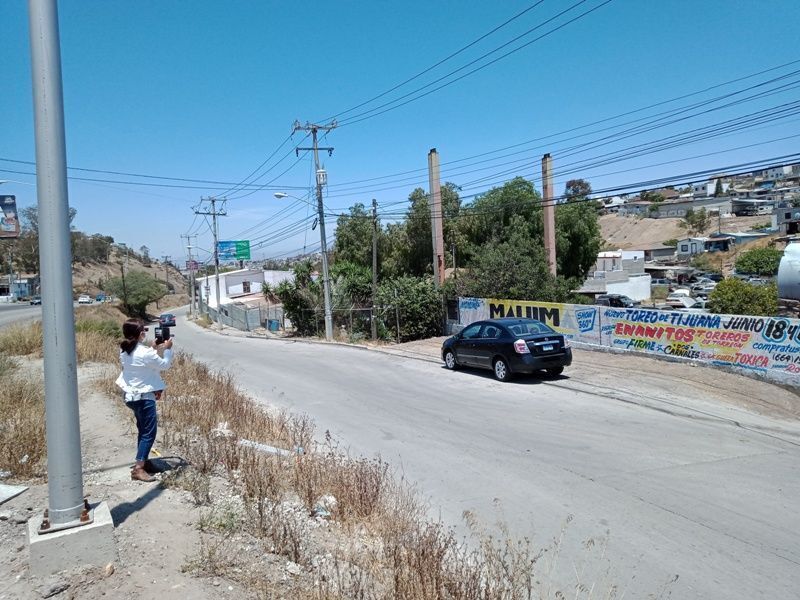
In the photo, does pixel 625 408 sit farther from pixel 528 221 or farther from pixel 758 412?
pixel 528 221

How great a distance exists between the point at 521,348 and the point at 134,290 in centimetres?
6225

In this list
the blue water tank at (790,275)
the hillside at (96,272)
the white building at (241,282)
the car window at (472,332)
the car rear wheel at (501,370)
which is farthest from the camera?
the hillside at (96,272)

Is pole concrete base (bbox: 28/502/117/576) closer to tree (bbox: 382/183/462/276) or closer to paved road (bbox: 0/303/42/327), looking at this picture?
paved road (bbox: 0/303/42/327)

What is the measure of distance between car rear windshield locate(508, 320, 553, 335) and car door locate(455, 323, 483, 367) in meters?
1.38

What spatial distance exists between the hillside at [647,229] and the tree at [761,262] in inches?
2166

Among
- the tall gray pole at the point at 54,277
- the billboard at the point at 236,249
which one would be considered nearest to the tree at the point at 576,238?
the tall gray pole at the point at 54,277

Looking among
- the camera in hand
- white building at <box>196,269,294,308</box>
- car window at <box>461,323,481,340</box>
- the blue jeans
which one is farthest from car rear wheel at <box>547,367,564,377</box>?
white building at <box>196,269,294,308</box>

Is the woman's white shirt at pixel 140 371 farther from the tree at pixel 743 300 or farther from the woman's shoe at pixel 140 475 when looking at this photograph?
the tree at pixel 743 300

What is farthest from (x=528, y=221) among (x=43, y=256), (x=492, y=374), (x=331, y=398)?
(x=43, y=256)

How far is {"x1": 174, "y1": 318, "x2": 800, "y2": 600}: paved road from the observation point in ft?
15.6

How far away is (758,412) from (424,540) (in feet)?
31.7

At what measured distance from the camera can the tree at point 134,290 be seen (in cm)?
6488

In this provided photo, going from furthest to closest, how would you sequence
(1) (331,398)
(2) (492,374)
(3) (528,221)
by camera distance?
(3) (528,221), (2) (492,374), (1) (331,398)

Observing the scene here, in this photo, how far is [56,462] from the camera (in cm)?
379
